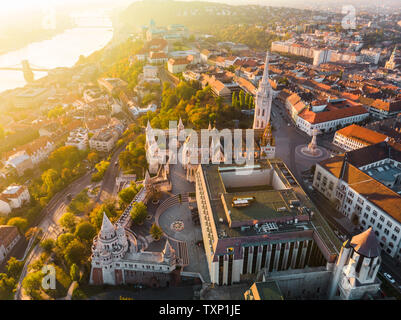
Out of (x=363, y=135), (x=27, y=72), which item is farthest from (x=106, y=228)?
(x=27, y=72)

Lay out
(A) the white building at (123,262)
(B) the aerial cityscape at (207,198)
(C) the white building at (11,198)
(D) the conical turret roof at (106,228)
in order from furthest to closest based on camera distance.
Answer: (C) the white building at (11,198), (A) the white building at (123,262), (D) the conical turret roof at (106,228), (B) the aerial cityscape at (207,198)

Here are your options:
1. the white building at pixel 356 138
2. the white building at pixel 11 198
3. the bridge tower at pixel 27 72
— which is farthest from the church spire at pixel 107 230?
the bridge tower at pixel 27 72

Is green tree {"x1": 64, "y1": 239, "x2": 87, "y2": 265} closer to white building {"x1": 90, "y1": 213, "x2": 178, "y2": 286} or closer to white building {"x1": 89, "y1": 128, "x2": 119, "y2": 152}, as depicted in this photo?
white building {"x1": 90, "y1": 213, "x2": 178, "y2": 286}

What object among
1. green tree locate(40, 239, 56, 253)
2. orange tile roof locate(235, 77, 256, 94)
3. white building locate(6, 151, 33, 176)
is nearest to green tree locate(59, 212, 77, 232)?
green tree locate(40, 239, 56, 253)

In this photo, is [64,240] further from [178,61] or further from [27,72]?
[27,72]

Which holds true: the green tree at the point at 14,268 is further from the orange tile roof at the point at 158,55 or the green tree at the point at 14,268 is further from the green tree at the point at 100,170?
the orange tile roof at the point at 158,55
